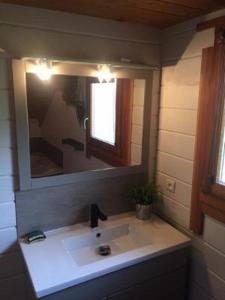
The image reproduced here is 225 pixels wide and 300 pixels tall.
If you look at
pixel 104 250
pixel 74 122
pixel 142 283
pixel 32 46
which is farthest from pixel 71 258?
pixel 32 46

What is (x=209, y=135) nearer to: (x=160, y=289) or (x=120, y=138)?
(x=120, y=138)

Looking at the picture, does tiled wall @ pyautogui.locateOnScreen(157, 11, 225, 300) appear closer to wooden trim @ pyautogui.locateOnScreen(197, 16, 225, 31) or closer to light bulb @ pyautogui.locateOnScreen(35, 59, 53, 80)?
wooden trim @ pyautogui.locateOnScreen(197, 16, 225, 31)

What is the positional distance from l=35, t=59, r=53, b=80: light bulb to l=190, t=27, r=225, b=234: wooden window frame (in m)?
0.84

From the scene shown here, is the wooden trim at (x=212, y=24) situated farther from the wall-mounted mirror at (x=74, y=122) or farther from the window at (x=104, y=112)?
the window at (x=104, y=112)

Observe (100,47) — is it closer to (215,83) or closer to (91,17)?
(91,17)

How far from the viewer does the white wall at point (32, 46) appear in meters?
1.33

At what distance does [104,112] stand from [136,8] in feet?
2.05

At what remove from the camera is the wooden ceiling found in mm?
1255

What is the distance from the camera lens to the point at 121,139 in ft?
5.82

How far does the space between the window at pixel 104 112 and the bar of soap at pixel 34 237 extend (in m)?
0.67

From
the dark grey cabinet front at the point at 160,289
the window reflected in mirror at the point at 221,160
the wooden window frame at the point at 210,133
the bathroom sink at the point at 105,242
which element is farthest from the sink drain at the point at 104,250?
the window reflected in mirror at the point at 221,160

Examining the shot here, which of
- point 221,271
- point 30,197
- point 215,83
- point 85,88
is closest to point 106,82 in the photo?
point 85,88

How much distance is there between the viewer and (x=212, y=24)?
53.4 inches

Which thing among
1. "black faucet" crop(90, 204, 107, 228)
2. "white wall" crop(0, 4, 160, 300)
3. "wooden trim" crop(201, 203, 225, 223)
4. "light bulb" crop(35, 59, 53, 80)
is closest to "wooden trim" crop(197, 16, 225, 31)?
"white wall" crop(0, 4, 160, 300)
